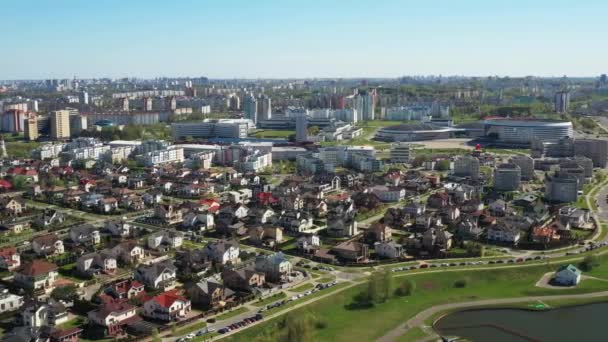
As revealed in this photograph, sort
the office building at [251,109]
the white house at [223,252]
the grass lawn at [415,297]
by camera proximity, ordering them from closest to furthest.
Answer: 1. the grass lawn at [415,297]
2. the white house at [223,252]
3. the office building at [251,109]

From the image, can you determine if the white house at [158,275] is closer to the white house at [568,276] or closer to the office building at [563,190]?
the white house at [568,276]

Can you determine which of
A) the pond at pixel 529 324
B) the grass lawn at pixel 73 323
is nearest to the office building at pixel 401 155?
the pond at pixel 529 324

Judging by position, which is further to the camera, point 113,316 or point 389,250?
point 389,250

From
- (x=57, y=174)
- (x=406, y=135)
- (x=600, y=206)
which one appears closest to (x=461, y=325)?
Answer: (x=600, y=206)

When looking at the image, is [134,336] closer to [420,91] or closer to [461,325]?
[461,325]

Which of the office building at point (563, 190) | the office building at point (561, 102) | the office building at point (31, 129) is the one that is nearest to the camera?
the office building at point (563, 190)

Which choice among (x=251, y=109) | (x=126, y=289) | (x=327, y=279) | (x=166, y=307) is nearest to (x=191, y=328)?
(x=166, y=307)

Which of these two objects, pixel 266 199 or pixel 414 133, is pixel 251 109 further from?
pixel 266 199
